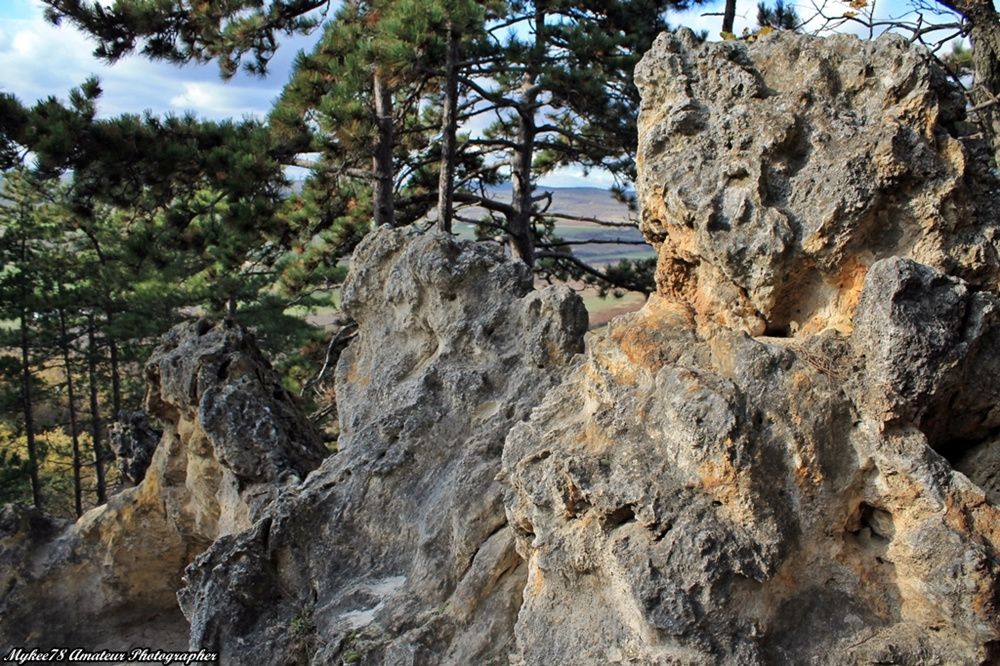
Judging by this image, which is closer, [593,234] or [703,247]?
[703,247]

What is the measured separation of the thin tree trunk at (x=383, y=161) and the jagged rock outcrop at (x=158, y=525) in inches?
167

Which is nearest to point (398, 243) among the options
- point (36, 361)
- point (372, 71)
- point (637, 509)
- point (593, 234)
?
point (637, 509)

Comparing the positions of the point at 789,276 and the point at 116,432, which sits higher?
the point at 789,276

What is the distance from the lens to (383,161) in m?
11.0

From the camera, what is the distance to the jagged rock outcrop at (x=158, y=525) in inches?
265

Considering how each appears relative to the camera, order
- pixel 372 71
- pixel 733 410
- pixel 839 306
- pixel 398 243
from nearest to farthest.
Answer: pixel 733 410
pixel 839 306
pixel 398 243
pixel 372 71

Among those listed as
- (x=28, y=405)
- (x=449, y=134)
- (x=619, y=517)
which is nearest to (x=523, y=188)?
(x=449, y=134)

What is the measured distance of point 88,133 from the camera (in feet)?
31.9

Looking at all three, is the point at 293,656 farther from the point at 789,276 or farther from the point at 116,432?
the point at 116,432

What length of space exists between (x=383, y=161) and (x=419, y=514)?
7.15 m

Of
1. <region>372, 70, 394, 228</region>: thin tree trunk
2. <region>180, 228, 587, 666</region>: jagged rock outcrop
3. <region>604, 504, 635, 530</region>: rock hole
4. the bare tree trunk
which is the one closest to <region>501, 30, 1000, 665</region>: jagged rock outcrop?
<region>604, 504, 635, 530</region>: rock hole

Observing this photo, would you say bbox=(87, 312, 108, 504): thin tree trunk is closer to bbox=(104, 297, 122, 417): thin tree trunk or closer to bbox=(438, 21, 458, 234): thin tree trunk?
bbox=(104, 297, 122, 417): thin tree trunk

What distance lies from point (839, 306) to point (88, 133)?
9.27m

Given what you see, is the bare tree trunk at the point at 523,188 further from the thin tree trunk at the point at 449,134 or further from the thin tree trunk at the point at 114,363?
the thin tree trunk at the point at 114,363
